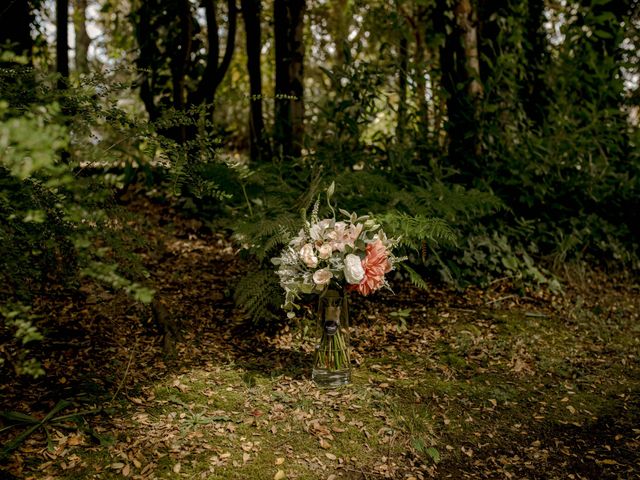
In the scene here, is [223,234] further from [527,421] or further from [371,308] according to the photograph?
[527,421]

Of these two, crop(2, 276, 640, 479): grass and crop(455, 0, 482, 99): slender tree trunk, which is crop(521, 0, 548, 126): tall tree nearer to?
crop(455, 0, 482, 99): slender tree trunk

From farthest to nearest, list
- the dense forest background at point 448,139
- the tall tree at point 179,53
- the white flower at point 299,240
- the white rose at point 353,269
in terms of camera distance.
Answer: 1. the tall tree at point 179,53
2. the dense forest background at point 448,139
3. the white flower at point 299,240
4. the white rose at point 353,269

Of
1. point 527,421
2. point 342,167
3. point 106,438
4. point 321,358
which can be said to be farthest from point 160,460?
point 342,167

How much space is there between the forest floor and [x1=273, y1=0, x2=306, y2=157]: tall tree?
1788mm

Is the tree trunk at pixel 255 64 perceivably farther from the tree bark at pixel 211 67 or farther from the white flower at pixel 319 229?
the white flower at pixel 319 229

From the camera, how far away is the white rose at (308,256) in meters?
3.32

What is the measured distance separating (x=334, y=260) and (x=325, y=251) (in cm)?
10

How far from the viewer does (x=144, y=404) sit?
10.8ft

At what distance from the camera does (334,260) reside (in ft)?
11.1

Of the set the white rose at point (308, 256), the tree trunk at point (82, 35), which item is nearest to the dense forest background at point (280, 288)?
the white rose at point (308, 256)

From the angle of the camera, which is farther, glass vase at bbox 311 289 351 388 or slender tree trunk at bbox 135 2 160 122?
slender tree trunk at bbox 135 2 160 122

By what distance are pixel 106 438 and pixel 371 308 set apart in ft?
7.91

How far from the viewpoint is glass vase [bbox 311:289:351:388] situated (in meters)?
3.54

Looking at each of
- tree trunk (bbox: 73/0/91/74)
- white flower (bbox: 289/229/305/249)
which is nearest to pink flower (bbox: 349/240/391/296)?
white flower (bbox: 289/229/305/249)
